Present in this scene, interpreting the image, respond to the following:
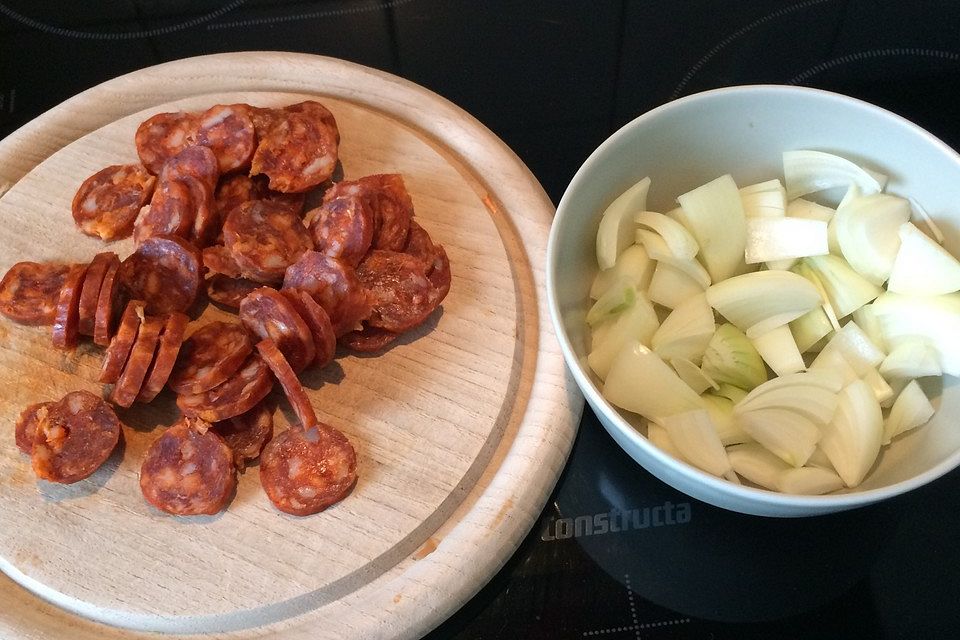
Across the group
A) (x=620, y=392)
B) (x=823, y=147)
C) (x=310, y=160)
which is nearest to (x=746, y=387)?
(x=620, y=392)

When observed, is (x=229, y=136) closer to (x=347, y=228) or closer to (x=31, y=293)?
(x=347, y=228)

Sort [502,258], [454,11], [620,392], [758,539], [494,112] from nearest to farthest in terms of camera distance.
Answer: [620,392] < [758,539] < [502,258] < [494,112] < [454,11]

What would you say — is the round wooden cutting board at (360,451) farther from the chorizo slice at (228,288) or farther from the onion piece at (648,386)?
the onion piece at (648,386)

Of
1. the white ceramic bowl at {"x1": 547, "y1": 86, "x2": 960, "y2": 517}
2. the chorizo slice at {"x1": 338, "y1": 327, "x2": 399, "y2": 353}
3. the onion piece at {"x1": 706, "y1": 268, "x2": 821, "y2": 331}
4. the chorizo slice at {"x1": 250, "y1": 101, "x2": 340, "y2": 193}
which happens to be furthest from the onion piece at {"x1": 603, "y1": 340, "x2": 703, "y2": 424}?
the chorizo slice at {"x1": 250, "y1": 101, "x2": 340, "y2": 193}

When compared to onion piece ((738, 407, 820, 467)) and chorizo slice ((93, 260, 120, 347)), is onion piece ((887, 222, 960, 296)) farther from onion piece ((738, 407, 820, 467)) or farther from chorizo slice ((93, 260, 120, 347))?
chorizo slice ((93, 260, 120, 347))

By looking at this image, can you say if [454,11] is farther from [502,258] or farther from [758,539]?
[758,539]

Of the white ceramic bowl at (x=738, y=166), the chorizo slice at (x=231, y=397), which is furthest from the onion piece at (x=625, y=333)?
the chorizo slice at (x=231, y=397)
